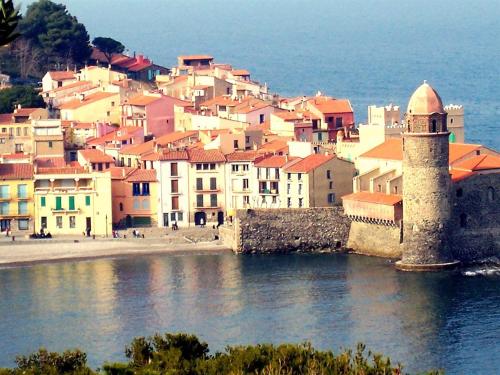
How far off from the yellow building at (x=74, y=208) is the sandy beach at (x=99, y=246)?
877 millimetres

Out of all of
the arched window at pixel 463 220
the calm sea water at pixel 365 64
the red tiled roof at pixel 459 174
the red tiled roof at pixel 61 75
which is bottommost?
the arched window at pixel 463 220

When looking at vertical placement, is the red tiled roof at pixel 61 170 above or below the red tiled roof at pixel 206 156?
below

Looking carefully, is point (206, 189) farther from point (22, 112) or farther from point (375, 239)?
point (22, 112)

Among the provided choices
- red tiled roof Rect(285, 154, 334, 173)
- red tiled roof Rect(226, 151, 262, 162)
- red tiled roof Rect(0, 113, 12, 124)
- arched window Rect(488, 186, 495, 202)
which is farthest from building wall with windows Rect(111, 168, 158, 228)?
arched window Rect(488, 186, 495, 202)

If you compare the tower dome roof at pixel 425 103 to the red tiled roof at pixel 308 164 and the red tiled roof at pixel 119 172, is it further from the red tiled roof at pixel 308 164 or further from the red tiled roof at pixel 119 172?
the red tiled roof at pixel 119 172

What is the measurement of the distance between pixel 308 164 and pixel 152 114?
1477 cm

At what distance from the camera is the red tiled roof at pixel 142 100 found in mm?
82375

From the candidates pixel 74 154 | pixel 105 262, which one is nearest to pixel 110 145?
pixel 74 154

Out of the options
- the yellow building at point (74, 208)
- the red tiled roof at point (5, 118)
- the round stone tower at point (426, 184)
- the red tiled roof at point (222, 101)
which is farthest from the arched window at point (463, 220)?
the red tiled roof at point (5, 118)

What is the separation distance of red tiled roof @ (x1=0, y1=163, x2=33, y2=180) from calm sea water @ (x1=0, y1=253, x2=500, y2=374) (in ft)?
19.6

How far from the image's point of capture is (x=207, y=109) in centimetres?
8281

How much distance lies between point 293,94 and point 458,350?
2645 inches

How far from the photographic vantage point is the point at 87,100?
283ft

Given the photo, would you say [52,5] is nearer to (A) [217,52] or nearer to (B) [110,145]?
(B) [110,145]
